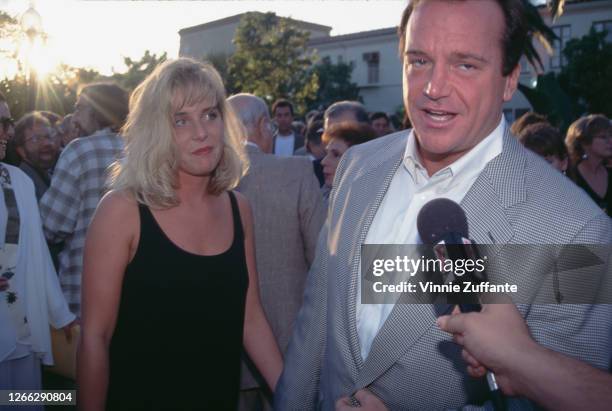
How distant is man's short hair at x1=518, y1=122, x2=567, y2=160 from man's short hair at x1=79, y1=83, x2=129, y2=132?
10.1 feet

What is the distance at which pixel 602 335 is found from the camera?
5.11ft

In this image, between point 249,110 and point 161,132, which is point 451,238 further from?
point 249,110

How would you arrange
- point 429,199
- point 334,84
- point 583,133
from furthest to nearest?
point 334,84 < point 583,133 < point 429,199

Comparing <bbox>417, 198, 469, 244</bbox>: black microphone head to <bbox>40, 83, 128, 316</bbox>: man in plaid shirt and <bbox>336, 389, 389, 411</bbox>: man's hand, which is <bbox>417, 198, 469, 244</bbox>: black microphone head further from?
<bbox>40, 83, 128, 316</bbox>: man in plaid shirt

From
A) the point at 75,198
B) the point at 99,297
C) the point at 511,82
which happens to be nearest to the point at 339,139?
the point at 75,198

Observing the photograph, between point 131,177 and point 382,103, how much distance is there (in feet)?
146

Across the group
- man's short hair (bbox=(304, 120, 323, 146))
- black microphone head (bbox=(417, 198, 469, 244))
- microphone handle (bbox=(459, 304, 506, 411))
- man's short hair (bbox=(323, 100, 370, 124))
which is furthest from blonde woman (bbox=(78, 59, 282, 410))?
man's short hair (bbox=(304, 120, 323, 146))

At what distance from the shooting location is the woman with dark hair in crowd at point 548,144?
190 inches

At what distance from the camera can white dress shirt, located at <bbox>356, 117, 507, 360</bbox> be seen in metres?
1.95

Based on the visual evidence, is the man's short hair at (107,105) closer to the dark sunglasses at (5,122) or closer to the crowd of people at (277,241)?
the crowd of people at (277,241)

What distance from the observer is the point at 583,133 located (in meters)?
6.22

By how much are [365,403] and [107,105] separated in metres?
3.53

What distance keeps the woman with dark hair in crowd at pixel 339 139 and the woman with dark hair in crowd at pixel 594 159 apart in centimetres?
220

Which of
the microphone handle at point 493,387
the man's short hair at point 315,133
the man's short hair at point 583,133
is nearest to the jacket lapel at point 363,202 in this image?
the microphone handle at point 493,387
